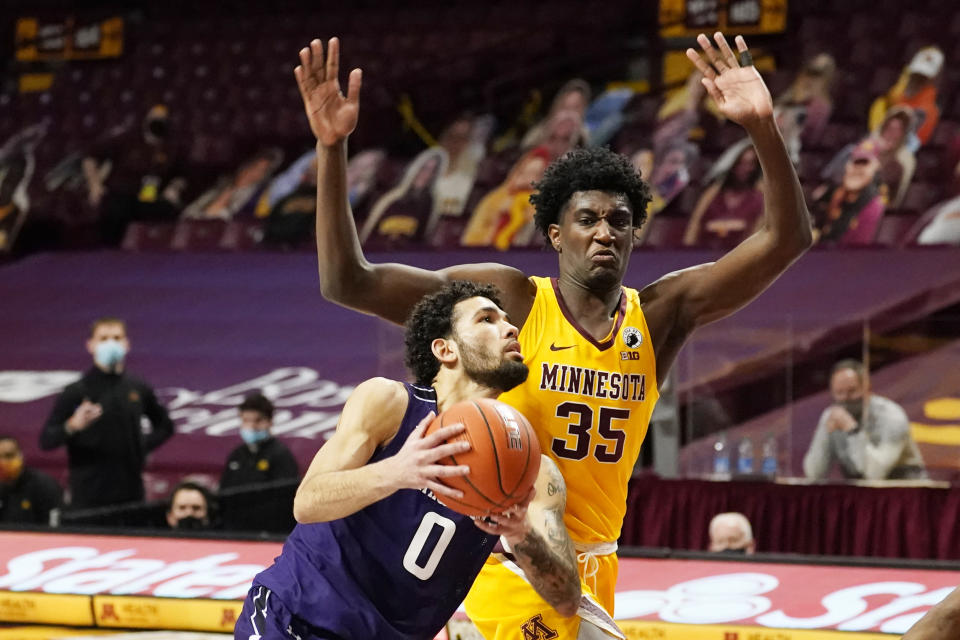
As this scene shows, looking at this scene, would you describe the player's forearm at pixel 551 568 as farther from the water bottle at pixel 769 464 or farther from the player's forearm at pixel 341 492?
the water bottle at pixel 769 464

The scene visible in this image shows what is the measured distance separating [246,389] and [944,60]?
22.4 ft

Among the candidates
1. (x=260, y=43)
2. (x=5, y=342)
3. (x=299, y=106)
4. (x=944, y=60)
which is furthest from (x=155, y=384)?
(x=944, y=60)

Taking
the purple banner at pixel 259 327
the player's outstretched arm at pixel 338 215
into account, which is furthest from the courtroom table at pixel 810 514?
the player's outstretched arm at pixel 338 215

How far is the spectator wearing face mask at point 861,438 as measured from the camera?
7770 millimetres

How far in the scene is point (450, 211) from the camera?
41.5 feet

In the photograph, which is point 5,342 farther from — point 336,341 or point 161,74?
point 161,74

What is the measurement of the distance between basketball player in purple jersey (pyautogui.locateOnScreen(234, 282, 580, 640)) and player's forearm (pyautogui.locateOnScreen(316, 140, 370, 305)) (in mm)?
370

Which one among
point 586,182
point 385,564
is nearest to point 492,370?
point 385,564

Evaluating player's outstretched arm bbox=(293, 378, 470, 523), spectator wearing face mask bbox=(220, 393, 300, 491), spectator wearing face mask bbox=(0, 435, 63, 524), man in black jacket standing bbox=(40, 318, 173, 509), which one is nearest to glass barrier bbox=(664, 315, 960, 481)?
spectator wearing face mask bbox=(220, 393, 300, 491)

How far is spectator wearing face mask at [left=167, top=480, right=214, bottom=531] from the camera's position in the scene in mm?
7520

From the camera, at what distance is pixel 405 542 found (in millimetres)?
3564

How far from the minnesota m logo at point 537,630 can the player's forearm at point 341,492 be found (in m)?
0.87

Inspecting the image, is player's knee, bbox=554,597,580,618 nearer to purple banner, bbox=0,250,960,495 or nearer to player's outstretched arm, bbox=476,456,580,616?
player's outstretched arm, bbox=476,456,580,616

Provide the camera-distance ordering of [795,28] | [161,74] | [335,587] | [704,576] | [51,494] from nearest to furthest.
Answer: [335,587], [704,576], [51,494], [795,28], [161,74]
